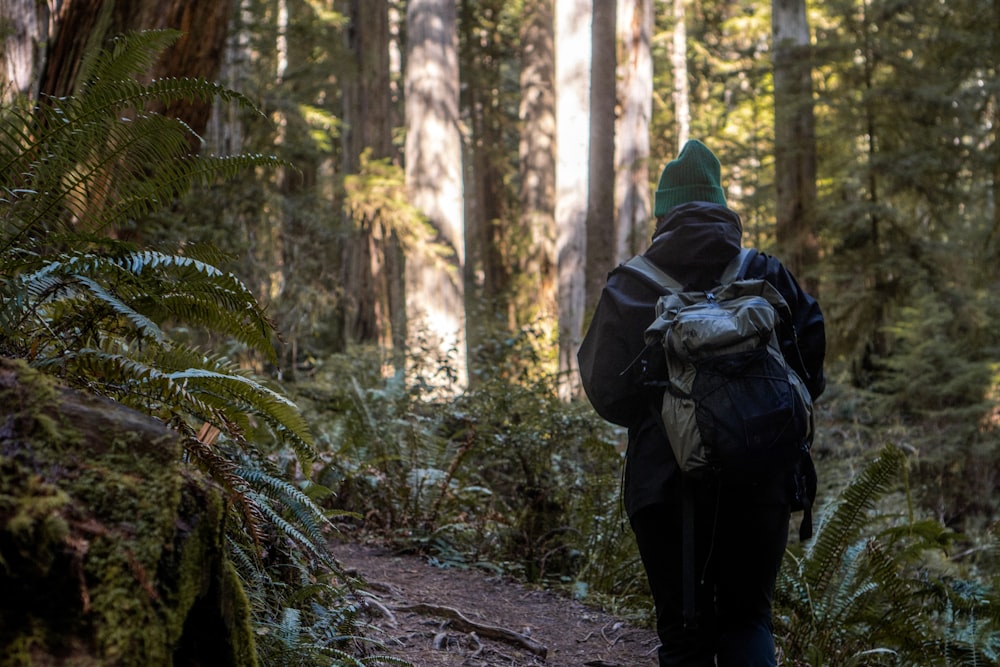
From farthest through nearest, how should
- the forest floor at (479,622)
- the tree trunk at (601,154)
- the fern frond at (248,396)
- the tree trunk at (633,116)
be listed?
the tree trunk at (633,116)
the tree trunk at (601,154)
the forest floor at (479,622)
the fern frond at (248,396)

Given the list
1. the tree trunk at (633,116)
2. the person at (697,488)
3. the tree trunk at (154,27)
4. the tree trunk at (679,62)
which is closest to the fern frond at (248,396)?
the person at (697,488)

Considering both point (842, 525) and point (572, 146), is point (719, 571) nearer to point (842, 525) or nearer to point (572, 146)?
point (842, 525)

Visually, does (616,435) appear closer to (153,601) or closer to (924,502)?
(924,502)

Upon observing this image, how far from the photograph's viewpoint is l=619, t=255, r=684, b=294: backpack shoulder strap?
3.43 meters

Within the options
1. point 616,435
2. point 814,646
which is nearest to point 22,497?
point 814,646

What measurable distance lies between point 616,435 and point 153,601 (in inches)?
262

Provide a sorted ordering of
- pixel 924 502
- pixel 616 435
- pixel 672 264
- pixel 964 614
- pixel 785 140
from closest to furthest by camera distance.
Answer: pixel 672 264
pixel 964 614
pixel 616 435
pixel 924 502
pixel 785 140

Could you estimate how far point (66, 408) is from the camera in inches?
83.7

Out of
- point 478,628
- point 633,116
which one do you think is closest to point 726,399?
point 478,628

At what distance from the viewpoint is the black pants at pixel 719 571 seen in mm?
3191

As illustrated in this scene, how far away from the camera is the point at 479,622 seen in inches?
203

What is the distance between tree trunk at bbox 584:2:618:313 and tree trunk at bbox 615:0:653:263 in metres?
7.37

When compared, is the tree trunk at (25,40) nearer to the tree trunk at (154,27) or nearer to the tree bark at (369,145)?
the tree trunk at (154,27)

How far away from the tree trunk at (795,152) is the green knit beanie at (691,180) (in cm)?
1006
